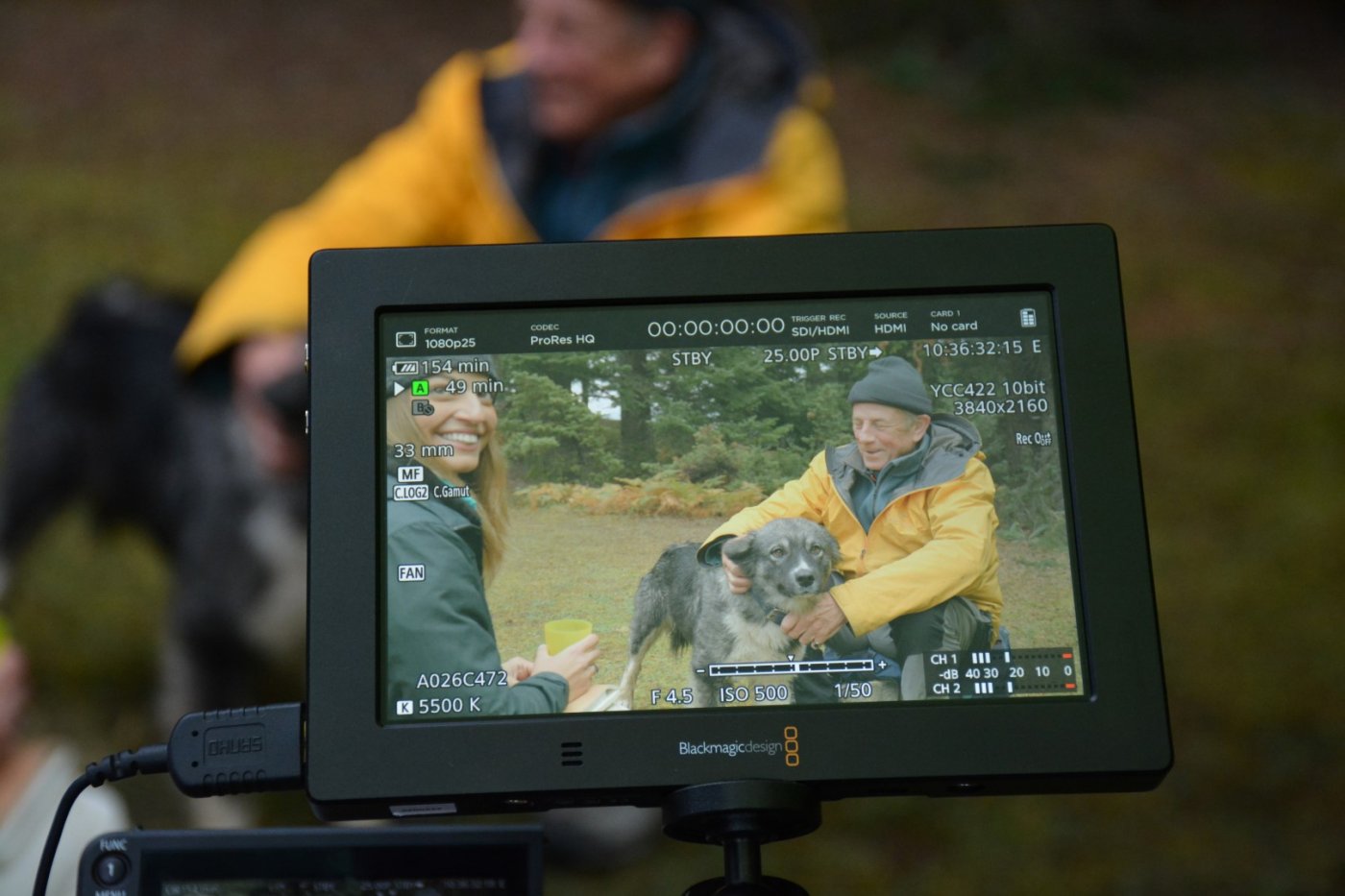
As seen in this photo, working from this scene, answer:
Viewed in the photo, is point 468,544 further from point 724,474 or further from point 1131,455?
point 1131,455

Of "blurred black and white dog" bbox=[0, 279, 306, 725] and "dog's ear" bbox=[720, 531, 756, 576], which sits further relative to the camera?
"blurred black and white dog" bbox=[0, 279, 306, 725]

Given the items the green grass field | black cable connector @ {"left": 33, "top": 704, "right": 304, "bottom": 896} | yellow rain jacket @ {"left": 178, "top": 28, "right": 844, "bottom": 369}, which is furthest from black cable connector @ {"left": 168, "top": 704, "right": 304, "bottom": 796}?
yellow rain jacket @ {"left": 178, "top": 28, "right": 844, "bottom": 369}

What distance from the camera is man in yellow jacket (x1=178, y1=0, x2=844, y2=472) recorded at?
5.47 ft

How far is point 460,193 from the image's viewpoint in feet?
5.59

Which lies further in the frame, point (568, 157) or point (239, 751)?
point (568, 157)

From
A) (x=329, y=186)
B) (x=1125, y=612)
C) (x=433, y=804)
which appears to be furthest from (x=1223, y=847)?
(x=329, y=186)

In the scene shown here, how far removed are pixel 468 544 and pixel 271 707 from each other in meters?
0.11

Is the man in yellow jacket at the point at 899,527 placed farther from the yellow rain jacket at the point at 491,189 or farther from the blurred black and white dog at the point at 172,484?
the blurred black and white dog at the point at 172,484

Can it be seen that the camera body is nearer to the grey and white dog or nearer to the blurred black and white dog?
the grey and white dog

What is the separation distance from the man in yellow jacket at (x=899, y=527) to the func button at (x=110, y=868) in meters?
0.29

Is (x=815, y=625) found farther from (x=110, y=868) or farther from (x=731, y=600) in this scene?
(x=110, y=868)

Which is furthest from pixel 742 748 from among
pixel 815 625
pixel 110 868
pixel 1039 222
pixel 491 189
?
pixel 1039 222

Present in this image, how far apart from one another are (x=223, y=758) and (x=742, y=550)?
251 mm

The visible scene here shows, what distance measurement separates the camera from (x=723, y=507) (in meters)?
0.59
